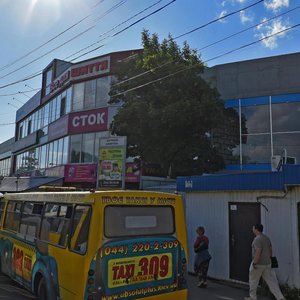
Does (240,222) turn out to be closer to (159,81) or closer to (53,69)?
(159,81)

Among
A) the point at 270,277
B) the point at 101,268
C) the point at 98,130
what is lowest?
the point at 270,277

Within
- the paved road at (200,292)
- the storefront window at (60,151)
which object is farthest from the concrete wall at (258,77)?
the paved road at (200,292)

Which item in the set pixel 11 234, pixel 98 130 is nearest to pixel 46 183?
pixel 98 130

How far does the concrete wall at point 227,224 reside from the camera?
8.48 metres

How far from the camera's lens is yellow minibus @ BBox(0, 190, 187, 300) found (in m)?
5.47

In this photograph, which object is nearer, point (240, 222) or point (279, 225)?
point (279, 225)

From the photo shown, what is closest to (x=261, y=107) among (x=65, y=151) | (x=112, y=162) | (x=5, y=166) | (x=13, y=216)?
(x=112, y=162)

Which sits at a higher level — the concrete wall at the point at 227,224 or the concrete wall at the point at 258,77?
the concrete wall at the point at 258,77

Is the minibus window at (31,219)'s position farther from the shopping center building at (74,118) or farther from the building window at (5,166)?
the building window at (5,166)

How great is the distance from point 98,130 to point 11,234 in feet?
50.2

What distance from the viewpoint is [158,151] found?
1609cm

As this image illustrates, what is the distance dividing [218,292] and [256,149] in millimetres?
12886

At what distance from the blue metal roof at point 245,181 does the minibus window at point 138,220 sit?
11.0ft

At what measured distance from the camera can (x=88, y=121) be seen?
24.5m
